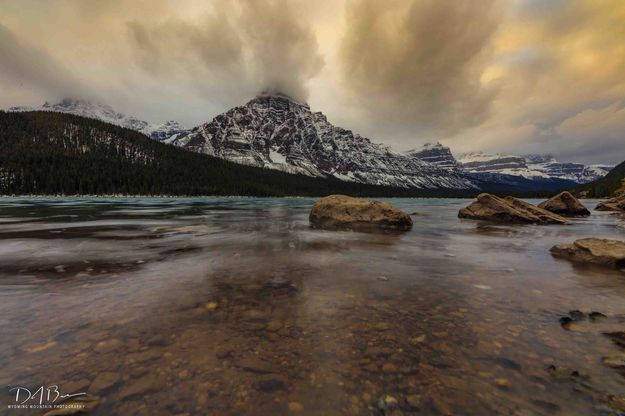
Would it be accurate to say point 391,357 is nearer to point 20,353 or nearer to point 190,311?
point 190,311

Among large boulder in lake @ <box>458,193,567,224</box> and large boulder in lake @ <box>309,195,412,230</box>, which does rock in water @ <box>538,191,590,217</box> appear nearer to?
large boulder in lake @ <box>458,193,567,224</box>

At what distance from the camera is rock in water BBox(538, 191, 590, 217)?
4344cm

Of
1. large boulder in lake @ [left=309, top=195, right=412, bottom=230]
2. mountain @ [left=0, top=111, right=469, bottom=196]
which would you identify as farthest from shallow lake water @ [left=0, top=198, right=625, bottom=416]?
mountain @ [left=0, top=111, right=469, bottom=196]

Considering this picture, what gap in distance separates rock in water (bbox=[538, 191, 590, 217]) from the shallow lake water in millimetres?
41582

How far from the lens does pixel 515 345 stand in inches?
216

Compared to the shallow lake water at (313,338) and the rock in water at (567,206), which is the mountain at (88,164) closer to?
the rock in water at (567,206)

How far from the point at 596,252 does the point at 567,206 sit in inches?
1574

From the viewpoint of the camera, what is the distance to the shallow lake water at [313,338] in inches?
160

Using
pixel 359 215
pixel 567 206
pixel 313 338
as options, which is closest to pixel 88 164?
pixel 359 215

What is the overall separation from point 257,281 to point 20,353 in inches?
215

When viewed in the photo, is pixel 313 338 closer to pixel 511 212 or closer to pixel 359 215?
pixel 359 215

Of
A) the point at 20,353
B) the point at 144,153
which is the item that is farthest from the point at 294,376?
the point at 144,153

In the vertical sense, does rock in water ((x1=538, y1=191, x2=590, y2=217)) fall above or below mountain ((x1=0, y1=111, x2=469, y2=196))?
below

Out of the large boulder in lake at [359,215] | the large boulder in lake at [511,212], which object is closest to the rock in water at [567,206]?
the large boulder in lake at [511,212]
